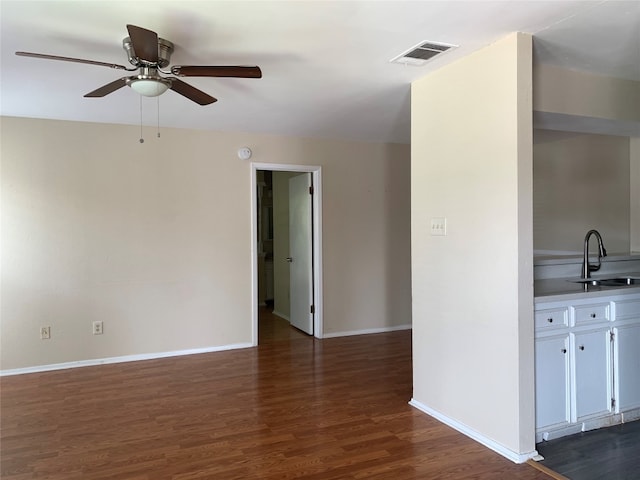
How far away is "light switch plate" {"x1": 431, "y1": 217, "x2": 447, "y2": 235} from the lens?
10.2ft

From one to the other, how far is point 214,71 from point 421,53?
1261mm

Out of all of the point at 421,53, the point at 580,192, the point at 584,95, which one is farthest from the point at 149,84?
the point at 580,192

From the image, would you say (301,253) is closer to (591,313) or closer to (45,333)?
(45,333)

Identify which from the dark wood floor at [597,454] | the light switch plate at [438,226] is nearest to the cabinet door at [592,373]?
the dark wood floor at [597,454]

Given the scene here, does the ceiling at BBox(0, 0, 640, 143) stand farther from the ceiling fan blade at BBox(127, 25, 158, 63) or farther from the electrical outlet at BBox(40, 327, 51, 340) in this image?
the electrical outlet at BBox(40, 327, 51, 340)

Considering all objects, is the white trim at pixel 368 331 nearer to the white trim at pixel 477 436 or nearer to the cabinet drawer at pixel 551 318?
the white trim at pixel 477 436

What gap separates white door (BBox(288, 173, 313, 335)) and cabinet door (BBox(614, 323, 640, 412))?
3.25 metres

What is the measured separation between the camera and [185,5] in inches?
84.9

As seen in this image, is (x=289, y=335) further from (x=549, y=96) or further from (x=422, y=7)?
(x=422, y=7)

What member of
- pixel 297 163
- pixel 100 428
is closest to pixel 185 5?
pixel 100 428

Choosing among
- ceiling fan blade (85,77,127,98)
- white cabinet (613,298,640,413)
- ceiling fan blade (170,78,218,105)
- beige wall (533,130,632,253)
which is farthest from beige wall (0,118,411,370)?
white cabinet (613,298,640,413)

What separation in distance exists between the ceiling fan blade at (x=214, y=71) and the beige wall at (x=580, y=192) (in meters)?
3.31

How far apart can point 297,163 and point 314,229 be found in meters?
0.81

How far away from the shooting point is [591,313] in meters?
2.90
